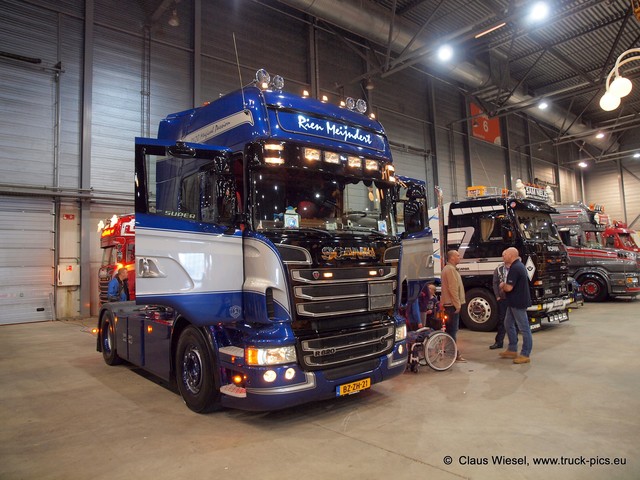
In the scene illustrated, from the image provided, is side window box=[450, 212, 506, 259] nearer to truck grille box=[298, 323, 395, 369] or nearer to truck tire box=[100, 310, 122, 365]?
truck grille box=[298, 323, 395, 369]

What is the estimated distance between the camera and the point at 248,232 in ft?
13.4

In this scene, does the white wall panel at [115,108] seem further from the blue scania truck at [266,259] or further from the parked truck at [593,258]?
the parked truck at [593,258]

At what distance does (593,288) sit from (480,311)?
7171 millimetres

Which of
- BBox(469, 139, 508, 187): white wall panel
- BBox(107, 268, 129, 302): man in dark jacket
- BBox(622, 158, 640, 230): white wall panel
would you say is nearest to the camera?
BBox(107, 268, 129, 302): man in dark jacket

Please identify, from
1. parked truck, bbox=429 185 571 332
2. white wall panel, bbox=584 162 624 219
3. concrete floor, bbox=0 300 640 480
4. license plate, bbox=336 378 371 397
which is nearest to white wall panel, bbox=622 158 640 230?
white wall panel, bbox=584 162 624 219

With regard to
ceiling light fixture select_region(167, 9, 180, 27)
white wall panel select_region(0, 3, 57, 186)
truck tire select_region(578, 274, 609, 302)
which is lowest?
truck tire select_region(578, 274, 609, 302)

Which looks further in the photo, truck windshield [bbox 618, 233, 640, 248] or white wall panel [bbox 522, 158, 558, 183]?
white wall panel [bbox 522, 158, 558, 183]

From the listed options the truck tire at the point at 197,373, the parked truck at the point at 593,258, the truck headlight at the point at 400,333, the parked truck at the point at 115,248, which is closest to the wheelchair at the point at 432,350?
the truck headlight at the point at 400,333

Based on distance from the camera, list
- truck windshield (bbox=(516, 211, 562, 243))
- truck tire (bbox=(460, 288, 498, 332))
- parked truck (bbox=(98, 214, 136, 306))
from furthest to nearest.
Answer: parked truck (bbox=(98, 214, 136, 306))
truck tire (bbox=(460, 288, 498, 332))
truck windshield (bbox=(516, 211, 562, 243))

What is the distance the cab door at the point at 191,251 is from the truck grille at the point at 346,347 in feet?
2.62

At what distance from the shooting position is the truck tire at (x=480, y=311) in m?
9.34

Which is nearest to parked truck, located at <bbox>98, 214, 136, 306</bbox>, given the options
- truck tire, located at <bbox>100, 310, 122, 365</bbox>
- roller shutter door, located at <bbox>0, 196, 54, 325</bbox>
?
roller shutter door, located at <bbox>0, 196, 54, 325</bbox>

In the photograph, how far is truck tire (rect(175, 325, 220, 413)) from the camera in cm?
430

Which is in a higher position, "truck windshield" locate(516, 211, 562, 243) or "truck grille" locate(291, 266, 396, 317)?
"truck windshield" locate(516, 211, 562, 243)
